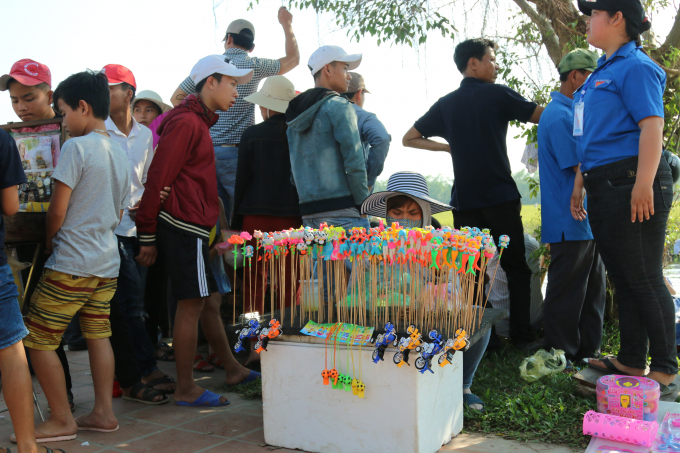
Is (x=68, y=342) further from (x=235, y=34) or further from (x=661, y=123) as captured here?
(x=661, y=123)

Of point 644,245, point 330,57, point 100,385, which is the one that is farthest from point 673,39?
point 100,385

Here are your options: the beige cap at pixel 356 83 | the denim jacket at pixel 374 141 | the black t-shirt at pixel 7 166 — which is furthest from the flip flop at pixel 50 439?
the beige cap at pixel 356 83

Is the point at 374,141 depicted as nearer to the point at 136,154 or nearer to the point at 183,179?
the point at 183,179

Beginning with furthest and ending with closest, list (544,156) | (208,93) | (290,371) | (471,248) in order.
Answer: (544,156) → (208,93) → (290,371) → (471,248)

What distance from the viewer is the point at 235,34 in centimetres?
448

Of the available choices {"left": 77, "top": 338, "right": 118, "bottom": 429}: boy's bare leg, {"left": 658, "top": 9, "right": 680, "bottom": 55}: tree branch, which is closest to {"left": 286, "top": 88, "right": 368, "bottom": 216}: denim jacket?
{"left": 77, "top": 338, "right": 118, "bottom": 429}: boy's bare leg

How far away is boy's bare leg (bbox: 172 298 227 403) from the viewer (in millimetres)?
3180

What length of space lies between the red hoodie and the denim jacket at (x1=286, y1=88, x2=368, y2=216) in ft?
1.84

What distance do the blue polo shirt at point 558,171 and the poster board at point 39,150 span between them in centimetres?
301

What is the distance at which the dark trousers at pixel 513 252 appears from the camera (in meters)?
3.81

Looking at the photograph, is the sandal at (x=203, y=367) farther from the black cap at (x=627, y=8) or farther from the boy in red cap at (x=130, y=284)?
the black cap at (x=627, y=8)

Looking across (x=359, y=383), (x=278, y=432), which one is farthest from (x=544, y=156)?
(x=278, y=432)

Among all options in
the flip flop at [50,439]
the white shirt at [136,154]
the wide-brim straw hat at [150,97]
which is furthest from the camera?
the wide-brim straw hat at [150,97]

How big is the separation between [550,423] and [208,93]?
2.56m
